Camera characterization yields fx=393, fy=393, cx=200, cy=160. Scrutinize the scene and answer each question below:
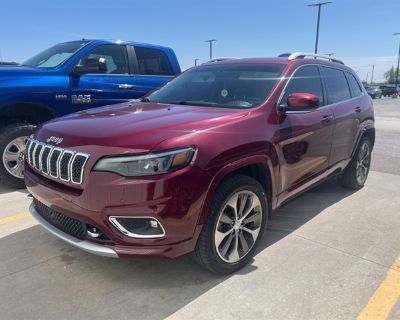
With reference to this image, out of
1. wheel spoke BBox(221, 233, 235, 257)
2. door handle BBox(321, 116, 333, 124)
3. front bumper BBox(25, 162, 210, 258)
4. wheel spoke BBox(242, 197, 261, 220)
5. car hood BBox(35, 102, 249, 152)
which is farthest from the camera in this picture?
door handle BBox(321, 116, 333, 124)

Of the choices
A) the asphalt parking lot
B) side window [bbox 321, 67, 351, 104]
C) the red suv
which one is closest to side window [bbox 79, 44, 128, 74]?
the red suv

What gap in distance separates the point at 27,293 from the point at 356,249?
9.15ft

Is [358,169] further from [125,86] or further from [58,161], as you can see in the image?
[58,161]

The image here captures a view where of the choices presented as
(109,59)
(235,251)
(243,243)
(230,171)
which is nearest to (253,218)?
(243,243)

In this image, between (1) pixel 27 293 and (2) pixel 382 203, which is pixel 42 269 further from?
(2) pixel 382 203

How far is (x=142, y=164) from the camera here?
2.52 metres

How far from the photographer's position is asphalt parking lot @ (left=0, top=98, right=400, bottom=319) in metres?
2.66

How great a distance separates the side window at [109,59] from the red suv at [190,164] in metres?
1.95

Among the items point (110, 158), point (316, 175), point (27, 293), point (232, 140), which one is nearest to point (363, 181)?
point (316, 175)

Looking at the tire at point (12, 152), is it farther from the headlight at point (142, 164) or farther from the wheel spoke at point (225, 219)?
the wheel spoke at point (225, 219)

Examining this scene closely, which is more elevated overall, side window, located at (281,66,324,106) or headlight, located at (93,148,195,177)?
side window, located at (281,66,324,106)

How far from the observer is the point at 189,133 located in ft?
8.89

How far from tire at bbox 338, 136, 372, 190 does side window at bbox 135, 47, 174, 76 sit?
346cm

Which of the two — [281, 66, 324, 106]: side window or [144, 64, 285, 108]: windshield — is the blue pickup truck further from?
[281, 66, 324, 106]: side window
